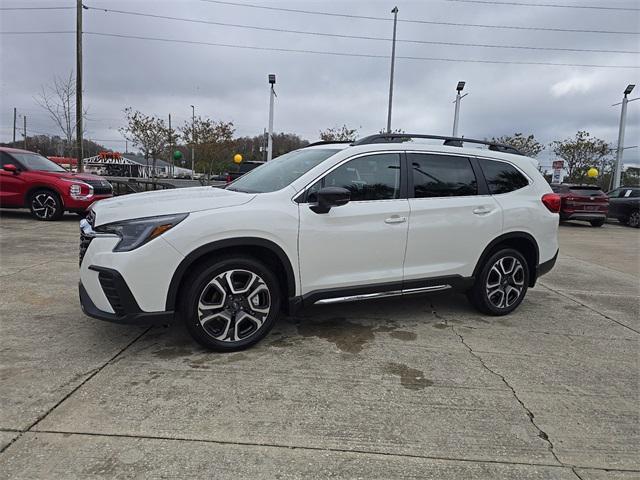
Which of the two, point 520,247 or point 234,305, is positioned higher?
point 520,247

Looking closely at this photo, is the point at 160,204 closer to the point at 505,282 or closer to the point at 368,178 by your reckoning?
the point at 368,178

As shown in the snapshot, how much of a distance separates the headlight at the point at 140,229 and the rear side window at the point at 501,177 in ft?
10.3

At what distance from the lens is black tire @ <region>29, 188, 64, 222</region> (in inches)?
412

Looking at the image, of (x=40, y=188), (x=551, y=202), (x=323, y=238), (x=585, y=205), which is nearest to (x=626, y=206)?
(x=585, y=205)

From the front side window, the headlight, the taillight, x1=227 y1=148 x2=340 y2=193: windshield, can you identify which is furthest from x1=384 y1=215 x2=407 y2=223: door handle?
the taillight

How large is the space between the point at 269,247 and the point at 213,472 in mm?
1715

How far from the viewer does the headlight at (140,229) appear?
320 centimetres

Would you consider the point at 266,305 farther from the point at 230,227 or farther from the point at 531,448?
the point at 531,448

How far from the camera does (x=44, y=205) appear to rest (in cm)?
1049

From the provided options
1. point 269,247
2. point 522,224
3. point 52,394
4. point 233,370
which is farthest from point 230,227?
point 522,224

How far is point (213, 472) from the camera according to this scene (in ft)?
7.29

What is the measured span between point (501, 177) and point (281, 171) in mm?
2393

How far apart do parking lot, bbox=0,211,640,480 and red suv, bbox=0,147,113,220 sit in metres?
6.33

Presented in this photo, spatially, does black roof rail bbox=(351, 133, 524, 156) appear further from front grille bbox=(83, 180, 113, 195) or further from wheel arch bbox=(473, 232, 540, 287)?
front grille bbox=(83, 180, 113, 195)
